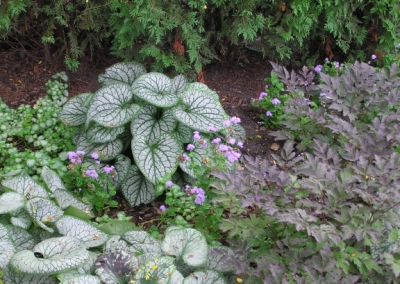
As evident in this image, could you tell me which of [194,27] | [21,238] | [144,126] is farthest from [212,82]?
[21,238]

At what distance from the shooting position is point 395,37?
3959 millimetres

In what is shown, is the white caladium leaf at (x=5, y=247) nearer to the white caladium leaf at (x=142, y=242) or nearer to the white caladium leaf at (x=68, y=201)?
the white caladium leaf at (x=68, y=201)

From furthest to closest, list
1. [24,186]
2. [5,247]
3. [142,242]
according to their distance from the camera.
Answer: [24,186] → [142,242] → [5,247]

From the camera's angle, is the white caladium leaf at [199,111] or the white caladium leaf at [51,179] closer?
the white caladium leaf at [51,179]

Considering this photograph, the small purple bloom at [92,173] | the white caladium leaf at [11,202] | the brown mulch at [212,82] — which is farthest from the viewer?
the brown mulch at [212,82]

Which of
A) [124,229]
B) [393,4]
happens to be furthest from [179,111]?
[393,4]

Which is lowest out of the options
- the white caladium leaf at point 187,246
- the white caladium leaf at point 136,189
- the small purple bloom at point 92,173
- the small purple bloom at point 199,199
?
the white caladium leaf at point 136,189

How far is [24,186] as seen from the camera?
2582mm

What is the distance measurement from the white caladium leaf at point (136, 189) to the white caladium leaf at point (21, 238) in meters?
0.73

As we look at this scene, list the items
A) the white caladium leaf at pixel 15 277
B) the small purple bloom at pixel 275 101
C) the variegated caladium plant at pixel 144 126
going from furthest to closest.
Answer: the small purple bloom at pixel 275 101 → the variegated caladium plant at pixel 144 126 → the white caladium leaf at pixel 15 277

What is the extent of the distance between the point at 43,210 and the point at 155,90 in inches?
39.7

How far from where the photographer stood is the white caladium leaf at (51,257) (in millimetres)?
2031

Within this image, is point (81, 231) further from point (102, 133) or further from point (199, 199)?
→ point (102, 133)

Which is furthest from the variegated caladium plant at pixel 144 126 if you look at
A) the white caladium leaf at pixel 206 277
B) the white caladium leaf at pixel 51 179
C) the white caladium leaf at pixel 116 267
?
the white caladium leaf at pixel 206 277
